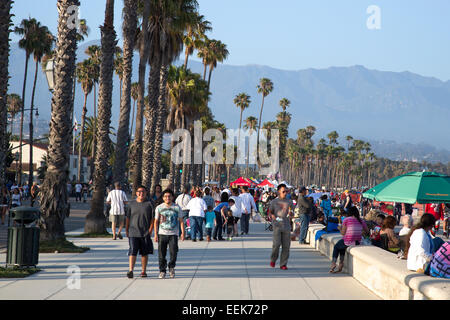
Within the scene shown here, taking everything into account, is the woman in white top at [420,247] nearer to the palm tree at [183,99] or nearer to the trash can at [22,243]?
the trash can at [22,243]

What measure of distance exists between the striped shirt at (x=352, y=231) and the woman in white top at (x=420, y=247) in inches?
128

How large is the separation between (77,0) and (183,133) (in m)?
45.0

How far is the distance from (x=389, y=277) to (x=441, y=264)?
982 millimetres

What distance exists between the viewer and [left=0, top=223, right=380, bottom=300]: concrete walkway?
32.2 feet

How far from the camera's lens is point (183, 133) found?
61156mm

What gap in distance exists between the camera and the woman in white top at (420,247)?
939cm

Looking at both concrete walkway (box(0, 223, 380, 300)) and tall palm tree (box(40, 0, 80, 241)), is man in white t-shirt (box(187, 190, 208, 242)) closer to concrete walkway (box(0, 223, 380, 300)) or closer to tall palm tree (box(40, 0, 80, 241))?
concrete walkway (box(0, 223, 380, 300))

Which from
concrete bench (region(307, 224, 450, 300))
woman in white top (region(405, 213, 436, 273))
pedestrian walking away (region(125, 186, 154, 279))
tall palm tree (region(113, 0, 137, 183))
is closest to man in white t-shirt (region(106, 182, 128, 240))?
tall palm tree (region(113, 0, 137, 183))

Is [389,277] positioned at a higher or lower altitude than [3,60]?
lower

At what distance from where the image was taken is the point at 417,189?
511 inches

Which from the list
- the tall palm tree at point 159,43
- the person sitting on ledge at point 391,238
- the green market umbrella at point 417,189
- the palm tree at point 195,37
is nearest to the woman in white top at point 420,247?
the green market umbrella at point 417,189

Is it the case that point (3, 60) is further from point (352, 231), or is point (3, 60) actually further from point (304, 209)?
point (304, 209)

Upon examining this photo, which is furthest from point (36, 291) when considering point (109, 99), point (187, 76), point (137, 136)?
point (187, 76)

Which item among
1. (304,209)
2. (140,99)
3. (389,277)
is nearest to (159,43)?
(140,99)
